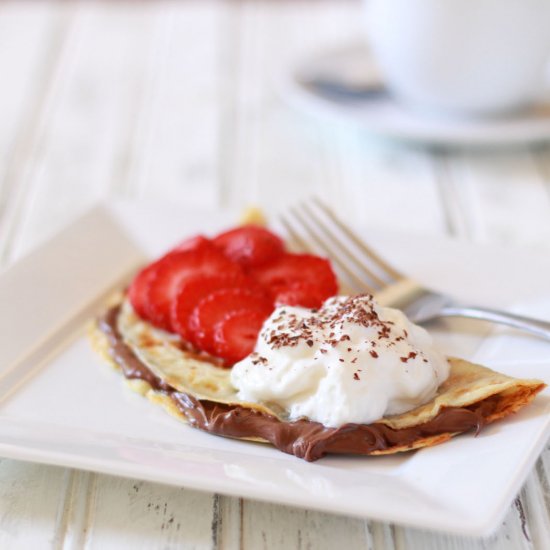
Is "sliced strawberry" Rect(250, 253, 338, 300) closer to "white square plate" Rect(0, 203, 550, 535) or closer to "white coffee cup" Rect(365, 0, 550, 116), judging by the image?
"white square plate" Rect(0, 203, 550, 535)

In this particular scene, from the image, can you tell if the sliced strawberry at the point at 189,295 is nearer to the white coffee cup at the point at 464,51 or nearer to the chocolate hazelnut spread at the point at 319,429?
the chocolate hazelnut spread at the point at 319,429

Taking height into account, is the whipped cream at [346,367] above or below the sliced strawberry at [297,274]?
above

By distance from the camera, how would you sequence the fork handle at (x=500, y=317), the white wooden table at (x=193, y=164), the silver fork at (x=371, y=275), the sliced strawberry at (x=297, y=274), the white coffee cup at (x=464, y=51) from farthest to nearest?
the white coffee cup at (x=464, y=51)
the sliced strawberry at (x=297, y=274)
the silver fork at (x=371, y=275)
the fork handle at (x=500, y=317)
the white wooden table at (x=193, y=164)

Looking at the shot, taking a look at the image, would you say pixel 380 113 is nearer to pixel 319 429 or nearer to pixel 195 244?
pixel 195 244

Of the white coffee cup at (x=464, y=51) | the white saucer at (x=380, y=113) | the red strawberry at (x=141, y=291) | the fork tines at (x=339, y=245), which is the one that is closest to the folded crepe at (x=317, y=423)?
the red strawberry at (x=141, y=291)

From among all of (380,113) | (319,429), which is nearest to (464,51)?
(380,113)

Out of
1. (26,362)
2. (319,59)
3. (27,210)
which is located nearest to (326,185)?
(319,59)
